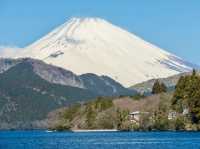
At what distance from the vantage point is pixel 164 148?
117250 mm

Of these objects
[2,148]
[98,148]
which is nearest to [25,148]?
[2,148]

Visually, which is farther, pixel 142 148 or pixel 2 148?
pixel 2 148

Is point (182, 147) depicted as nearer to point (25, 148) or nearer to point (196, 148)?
point (196, 148)

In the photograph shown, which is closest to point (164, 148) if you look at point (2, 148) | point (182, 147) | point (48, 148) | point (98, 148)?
point (182, 147)

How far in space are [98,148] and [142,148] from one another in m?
7.45

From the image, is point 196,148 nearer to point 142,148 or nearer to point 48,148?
point 142,148

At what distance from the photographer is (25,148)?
416ft

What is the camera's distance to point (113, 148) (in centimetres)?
12156

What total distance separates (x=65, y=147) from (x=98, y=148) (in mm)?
7467

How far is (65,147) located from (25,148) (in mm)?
6608

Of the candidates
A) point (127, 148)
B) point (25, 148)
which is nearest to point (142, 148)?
point (127, 148)

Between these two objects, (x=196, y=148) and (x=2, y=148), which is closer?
(x=196, y=148)

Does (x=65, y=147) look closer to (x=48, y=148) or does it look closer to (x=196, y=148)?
(x=48, y=148)

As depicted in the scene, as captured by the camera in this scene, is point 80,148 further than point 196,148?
Yes
